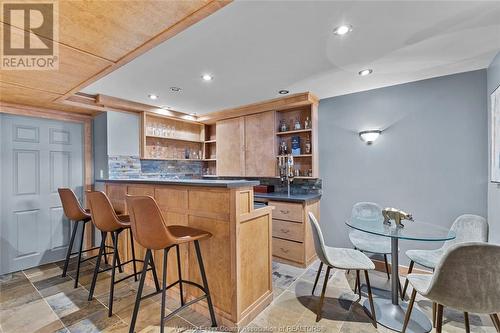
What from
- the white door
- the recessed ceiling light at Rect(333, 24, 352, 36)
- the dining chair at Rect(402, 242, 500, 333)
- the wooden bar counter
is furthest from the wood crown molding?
the dining chair at Rect(402, 242, 500, 333)

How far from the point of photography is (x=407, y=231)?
2.02 meters

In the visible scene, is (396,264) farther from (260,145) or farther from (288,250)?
(260,145)

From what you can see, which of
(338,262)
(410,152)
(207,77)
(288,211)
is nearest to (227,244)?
(338,262)

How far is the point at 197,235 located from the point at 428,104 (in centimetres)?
303

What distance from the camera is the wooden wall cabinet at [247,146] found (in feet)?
12.6

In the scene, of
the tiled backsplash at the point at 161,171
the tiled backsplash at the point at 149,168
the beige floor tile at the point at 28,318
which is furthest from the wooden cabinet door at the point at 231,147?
the beige floor tile at the point at 28,318

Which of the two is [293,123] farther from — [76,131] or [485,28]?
[76,131]

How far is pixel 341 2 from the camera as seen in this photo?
1.45 meters

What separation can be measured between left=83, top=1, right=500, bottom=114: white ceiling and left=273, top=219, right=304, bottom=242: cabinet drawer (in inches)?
72.4

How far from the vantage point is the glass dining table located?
1.87 meters

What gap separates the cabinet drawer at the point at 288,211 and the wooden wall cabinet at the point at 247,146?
65cm

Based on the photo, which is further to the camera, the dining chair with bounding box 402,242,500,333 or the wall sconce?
the wall sconce

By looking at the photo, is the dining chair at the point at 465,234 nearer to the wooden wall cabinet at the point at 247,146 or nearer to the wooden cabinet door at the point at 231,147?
the wooden wall cabinet at the point at 247,146

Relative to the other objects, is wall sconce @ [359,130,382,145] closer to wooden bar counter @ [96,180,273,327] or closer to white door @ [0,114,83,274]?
wooden bar counter @ [96,180,273,327]
